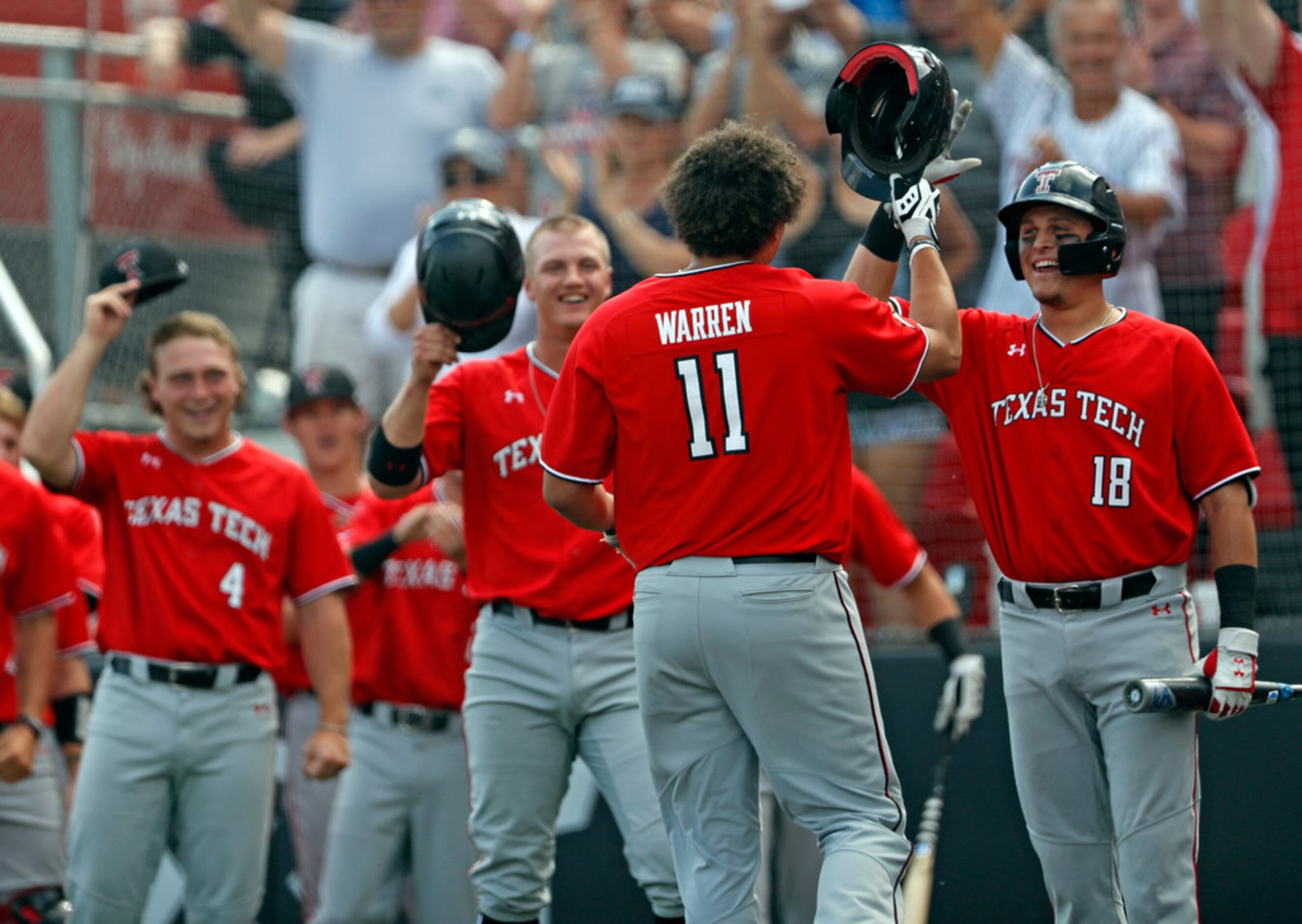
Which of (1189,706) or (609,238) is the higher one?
(609,238)

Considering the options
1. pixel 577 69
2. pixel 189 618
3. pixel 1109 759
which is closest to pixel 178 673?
pixel 189 618

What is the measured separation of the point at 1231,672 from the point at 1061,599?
0.44 meters

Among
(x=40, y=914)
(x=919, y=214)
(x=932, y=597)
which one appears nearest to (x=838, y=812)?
Result: (x=919, y=214)

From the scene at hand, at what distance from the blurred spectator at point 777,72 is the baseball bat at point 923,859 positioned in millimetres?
3034

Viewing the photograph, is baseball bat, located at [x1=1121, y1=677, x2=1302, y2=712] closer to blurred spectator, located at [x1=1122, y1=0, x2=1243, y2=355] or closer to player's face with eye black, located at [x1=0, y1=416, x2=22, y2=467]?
blurred spectator, located at [x1=1122, y1=0, x2=1243, y2=355]

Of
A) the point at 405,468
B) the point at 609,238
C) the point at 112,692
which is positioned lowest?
the point at 112,692

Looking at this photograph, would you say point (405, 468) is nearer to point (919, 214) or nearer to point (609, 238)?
point (919, 214)

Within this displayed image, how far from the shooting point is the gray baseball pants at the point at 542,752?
440cm

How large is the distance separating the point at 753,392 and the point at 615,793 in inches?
58.4

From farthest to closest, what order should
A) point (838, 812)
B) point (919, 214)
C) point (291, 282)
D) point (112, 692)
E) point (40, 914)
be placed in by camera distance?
point (291, 282)
point (40, 914)
point (112, 692)
point (919, 214)
point (838, 812)

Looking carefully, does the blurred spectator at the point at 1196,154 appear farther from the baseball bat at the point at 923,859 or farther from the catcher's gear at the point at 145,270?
the catcher's gear at the point at 145,270

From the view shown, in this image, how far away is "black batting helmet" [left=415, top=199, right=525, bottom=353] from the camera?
4.39 m

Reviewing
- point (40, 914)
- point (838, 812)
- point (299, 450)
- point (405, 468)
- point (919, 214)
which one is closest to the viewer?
point (838, 812)

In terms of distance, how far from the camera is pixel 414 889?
5504mm
